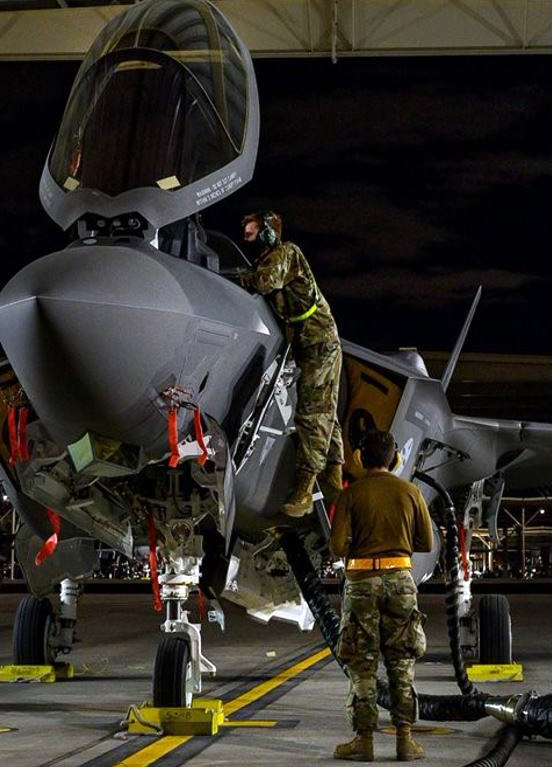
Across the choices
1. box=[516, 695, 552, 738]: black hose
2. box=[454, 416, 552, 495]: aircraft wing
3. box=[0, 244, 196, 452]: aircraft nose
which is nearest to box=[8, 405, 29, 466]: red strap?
Result: box=[0, 244, 196, 452]: aircraft nose

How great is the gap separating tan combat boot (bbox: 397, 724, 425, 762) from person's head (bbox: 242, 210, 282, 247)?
2603 mm

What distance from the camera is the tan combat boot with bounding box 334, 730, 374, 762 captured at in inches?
228

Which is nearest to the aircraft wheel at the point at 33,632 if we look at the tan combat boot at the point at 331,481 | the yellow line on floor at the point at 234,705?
the yellow line on floor at the point at 234,705

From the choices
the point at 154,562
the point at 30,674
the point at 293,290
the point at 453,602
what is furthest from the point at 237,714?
the point at 30,674

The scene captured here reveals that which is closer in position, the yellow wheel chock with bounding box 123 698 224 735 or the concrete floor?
the concrete floor

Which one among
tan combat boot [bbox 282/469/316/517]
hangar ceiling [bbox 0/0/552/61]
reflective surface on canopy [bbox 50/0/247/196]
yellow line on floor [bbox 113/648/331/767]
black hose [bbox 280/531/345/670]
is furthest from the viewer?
hangar ceiling [bbox 0/0/552/61]

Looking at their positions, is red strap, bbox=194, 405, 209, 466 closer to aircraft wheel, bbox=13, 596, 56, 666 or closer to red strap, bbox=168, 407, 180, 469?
red strap, bbox=168, 407, 180, 469

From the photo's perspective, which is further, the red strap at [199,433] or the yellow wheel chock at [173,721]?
the yellow wheel chock at [173,721]

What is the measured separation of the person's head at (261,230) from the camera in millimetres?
6641

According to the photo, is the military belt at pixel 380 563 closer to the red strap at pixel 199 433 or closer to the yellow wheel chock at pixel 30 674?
the red strap at pixel 199 433

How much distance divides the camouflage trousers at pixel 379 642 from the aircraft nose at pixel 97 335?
1331mm

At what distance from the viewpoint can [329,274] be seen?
54875mm

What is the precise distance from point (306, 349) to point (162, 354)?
1421mm

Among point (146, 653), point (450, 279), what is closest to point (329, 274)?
point (450, 279)
